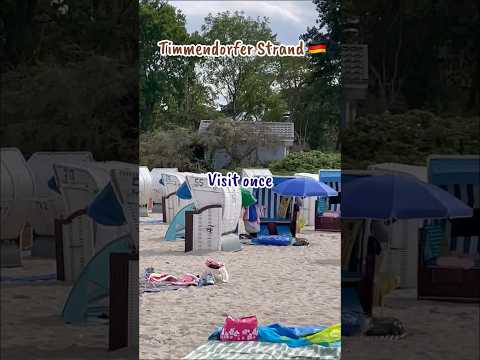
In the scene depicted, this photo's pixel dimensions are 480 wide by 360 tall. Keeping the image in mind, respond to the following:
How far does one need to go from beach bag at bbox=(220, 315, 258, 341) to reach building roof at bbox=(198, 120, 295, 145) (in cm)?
305

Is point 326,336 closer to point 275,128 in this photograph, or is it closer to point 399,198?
point 399,198

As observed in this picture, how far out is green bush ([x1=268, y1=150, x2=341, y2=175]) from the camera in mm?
12969

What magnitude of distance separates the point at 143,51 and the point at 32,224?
6.25 feet

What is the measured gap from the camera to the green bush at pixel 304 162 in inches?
511

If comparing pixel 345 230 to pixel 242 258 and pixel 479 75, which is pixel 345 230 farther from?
pixel 242 258

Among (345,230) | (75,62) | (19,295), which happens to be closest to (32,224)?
(19,295)

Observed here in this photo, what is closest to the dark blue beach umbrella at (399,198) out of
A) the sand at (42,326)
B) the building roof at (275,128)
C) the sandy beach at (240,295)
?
the sandy beach at (240,295)

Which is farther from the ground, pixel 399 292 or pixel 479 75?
pixel 479 75

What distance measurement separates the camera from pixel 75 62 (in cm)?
620

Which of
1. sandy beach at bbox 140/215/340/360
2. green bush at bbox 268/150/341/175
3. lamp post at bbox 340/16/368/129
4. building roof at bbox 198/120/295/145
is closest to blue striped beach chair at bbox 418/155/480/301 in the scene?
lamp post at bbox 340/16/368/129

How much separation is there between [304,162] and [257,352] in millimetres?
7119

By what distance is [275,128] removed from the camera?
10812mm

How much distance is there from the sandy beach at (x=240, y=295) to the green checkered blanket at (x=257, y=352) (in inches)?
6.3

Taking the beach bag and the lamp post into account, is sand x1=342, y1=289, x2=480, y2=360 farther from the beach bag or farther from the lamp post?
the lamp post
